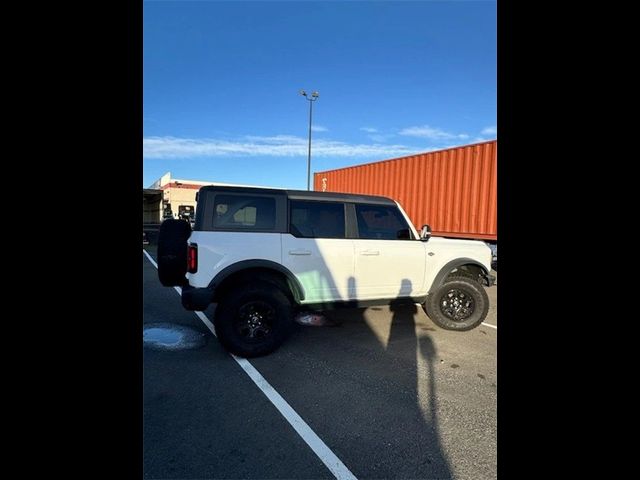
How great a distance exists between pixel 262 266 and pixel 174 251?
1.05 m

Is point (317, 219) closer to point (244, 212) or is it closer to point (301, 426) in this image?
point (244, 212)

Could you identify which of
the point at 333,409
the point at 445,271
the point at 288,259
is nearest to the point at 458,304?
the point at 445,271

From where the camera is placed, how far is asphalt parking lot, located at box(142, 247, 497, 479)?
89.3 inches

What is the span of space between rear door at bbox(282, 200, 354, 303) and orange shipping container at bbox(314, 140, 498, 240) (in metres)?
4.43

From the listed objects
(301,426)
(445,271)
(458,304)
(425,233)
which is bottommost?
(301,426)

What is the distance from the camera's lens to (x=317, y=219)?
438 cm

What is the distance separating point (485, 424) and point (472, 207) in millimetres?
6611

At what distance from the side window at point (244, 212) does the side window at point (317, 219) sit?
28 centimetres
